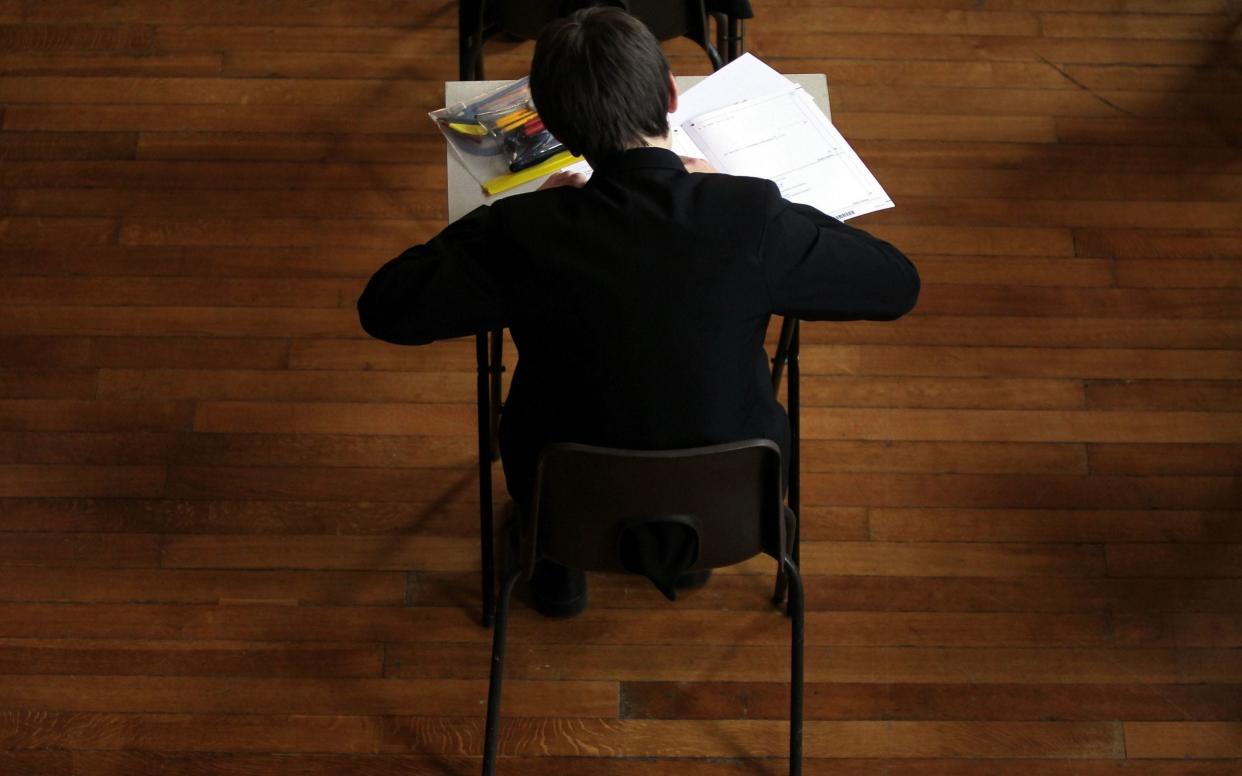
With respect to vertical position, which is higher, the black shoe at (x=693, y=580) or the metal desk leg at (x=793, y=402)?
the metal desk leg at (x=793, y=402)

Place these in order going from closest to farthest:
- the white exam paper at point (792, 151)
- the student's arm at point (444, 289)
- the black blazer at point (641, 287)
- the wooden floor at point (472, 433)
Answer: the black blazer at point (641, 287), the student's arm at point (444, 289), the white exam paper at point (792, 151), the wooden floor at point (472, 433)

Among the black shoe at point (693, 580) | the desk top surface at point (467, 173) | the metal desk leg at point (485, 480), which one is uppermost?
the desk top surface at point (467, 173)

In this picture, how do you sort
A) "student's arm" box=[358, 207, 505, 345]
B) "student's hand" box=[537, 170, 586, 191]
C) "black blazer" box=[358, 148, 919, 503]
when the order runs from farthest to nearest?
"student's hand" box=[537, 170, 586, 191]
"student's arm" box=[358, 207, 505, 345]
"black blazer" box=[358, 148, 919, 503]

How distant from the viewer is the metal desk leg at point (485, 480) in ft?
7.03

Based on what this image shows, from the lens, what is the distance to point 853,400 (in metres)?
2.73

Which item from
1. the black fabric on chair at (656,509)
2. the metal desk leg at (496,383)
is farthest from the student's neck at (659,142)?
the metal desk leg at (496,383)

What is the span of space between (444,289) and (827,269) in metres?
0.51

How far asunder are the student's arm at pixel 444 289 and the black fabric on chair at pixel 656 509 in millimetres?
229

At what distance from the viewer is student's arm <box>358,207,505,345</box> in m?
1.69

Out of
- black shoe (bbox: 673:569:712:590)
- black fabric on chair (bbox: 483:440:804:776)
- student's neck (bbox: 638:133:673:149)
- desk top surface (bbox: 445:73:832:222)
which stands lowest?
black shoe (bbox: 673:569:712:590)

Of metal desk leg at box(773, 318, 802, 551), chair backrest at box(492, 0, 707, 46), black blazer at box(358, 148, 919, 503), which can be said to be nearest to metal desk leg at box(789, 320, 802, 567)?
metal desk leg at box(773, 318, 802, 551)

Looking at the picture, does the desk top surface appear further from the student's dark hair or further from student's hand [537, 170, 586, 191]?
the student's dark hair

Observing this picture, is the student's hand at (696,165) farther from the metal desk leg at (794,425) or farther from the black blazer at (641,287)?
the metal desk leg at (794,425)

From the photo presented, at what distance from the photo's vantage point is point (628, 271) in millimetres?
1582
